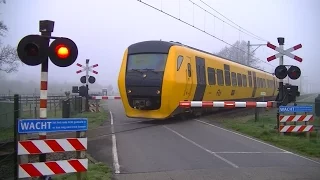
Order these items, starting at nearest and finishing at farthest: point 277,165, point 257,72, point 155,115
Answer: point 277,165 < point 155,115 < point 257,72

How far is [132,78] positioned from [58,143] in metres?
10.2

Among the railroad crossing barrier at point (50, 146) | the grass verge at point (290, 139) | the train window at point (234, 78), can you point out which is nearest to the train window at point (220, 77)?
the train window at point (234, 78)

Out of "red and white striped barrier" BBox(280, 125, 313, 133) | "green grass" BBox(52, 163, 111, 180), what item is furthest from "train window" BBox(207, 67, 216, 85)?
Result: "green grass" BBox(52, 163, 111, 180)

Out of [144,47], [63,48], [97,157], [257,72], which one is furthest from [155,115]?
[257,72]

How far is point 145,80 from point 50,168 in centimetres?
1001

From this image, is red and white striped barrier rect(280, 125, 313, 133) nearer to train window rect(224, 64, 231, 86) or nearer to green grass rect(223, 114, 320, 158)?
green grass rect(223, 114, 320, 158)

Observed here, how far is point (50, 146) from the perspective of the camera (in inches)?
241

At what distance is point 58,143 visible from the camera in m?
6.18

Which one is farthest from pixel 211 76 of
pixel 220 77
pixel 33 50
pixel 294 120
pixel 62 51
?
pixel 33 50

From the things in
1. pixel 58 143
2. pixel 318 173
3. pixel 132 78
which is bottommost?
pixel 318 173

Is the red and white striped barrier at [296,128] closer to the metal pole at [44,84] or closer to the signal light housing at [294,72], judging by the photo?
the signal light housing at [294,72]

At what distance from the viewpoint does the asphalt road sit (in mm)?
7871

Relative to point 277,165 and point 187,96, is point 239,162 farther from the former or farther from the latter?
point 187,96

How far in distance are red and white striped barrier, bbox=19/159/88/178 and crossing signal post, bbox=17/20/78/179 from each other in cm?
28
